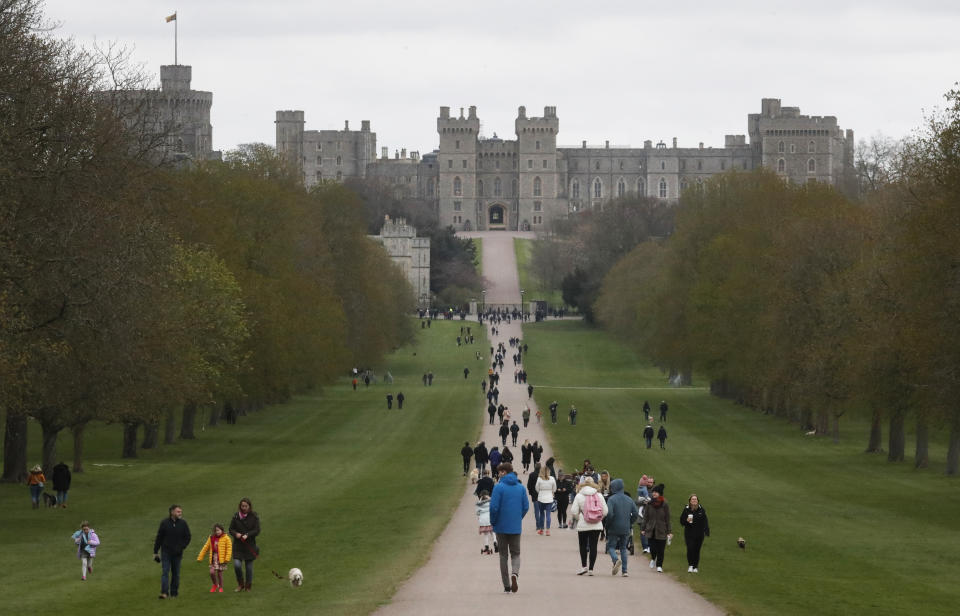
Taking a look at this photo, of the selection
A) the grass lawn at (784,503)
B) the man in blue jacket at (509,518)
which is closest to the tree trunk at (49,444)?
the grass lawn at (784,503)

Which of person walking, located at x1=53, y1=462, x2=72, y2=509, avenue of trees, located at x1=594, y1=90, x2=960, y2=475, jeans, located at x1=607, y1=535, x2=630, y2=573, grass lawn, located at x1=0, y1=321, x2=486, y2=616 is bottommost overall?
grass lawn, located at x1=0, y1=321, x2=486, y2=616

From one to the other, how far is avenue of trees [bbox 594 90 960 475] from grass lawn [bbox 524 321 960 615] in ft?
5.11

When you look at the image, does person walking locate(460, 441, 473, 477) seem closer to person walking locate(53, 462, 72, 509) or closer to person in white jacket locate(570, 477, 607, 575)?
person walking locate(53, 462, 72, 509)

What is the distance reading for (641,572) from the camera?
21.3 m

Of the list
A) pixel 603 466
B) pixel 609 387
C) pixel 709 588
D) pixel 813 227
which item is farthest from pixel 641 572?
pixel 609 387

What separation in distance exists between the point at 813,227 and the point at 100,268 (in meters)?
28.2

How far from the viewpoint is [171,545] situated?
1939cm

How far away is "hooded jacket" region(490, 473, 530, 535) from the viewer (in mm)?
19031

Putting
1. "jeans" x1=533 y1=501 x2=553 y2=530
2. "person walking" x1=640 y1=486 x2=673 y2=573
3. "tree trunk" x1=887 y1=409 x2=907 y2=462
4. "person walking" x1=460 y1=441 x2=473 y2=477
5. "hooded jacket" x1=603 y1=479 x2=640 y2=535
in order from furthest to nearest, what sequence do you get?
"tree trunk" x1=887 y1=409 x2=907 y2=462 → "person walking" x1=460 y1=441 x2=473 y2=477 → "jeans" x1=533 y1=501 x2=553 y2=530 → "person walking" x1=640 y1=486 x2=673 y2=573 → "hooded jacket" x1=603 y1=479 x2=640 y2=535

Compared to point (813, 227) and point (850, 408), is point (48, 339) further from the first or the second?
point (813, 227)

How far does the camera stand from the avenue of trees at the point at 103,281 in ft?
93.4

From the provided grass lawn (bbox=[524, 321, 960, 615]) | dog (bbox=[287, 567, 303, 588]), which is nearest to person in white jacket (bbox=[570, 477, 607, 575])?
grass lawn (bbox=[524, 321, 960, 615])

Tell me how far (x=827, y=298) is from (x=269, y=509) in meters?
21.1

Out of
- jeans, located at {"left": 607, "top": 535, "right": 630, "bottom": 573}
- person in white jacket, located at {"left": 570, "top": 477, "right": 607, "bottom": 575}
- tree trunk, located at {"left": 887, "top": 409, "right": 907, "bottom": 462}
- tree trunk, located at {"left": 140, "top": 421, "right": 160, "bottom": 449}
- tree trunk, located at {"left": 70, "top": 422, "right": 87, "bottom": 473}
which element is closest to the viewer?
person in white jacket, located at {"left": 570, "top": 477, "right": 607, "bottom": 575}
